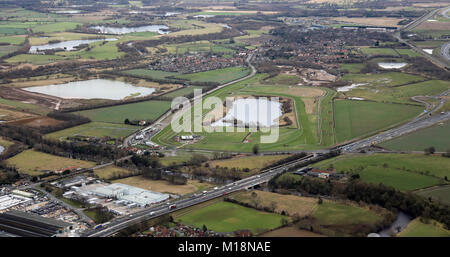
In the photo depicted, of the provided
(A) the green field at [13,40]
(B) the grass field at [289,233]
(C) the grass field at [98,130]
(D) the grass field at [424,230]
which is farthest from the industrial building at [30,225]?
(A) the green field at [13,40]

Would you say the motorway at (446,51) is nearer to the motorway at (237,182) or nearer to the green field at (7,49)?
the motorway at (237,182)

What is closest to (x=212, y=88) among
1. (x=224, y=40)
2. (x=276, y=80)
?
(x=276, y=80)

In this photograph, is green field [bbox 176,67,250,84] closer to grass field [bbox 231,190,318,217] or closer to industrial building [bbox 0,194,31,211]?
grass field [bbox 231,190,318,217]

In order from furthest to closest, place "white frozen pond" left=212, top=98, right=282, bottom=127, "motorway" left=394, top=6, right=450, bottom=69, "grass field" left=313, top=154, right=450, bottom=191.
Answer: "motorway" left=394, top=6, right=450, bottom=69 → "white frozen pond" left=212, top=98, right=282, bottom=127 → "grass field" left=313, top=154, right=450, bottom=191

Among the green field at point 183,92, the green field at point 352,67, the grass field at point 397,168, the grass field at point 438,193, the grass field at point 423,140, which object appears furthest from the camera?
the green field at point 352,67

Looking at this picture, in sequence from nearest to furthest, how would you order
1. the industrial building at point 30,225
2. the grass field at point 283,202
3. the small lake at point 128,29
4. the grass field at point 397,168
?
the industrial building at point 30,225, the grass field at point 283,202, the grass field at point 397,168, the small lake at point 128,29

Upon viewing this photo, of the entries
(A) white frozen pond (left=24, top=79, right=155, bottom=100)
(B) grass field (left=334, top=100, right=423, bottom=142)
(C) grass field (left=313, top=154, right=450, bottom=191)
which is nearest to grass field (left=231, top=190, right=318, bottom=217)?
(C) grass field (left=313, top=154, right=450, bottom=191)
